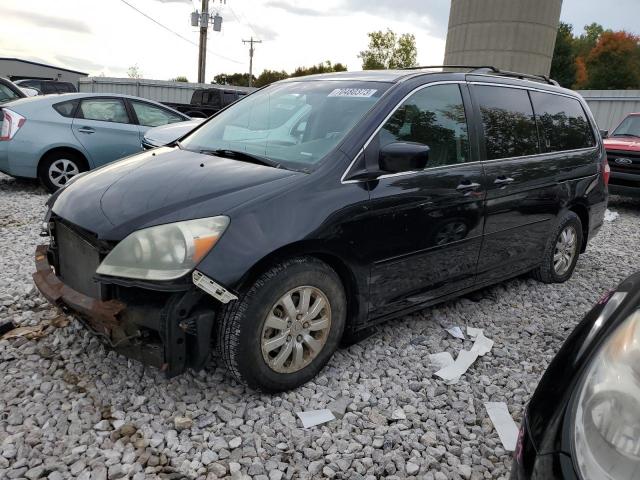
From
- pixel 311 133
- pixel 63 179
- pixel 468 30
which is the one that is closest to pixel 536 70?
pixel 468 30

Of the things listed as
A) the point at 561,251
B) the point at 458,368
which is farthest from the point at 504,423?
the point at 561,251

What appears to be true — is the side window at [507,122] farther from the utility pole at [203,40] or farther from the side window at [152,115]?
the utility pole at [203,40]

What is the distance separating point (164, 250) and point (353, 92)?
1657mm

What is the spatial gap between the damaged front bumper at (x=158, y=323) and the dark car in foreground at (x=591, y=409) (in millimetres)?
1407

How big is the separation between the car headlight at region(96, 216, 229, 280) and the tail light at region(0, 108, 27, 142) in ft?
19.1

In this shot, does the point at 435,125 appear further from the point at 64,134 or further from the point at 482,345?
the point at 64,134

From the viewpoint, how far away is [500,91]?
155 inches

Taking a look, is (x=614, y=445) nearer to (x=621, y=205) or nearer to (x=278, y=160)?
(x=278, y=160)

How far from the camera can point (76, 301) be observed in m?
2.59

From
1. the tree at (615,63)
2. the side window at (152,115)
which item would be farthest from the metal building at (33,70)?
the tree at (615,63)

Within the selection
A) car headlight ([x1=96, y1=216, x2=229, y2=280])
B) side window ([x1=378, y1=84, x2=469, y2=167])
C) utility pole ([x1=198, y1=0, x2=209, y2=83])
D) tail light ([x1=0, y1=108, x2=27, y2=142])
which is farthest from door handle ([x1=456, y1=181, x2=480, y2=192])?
utility pole ([x1=198, y1=0, x2=209, y2=83])

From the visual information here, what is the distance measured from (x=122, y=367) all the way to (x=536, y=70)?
26.6 m

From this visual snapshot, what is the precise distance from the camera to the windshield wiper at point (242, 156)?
9.78 feet

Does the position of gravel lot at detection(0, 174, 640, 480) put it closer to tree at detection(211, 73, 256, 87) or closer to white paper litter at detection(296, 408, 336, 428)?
white paper litter at detection(296, 408, 336, 428)
